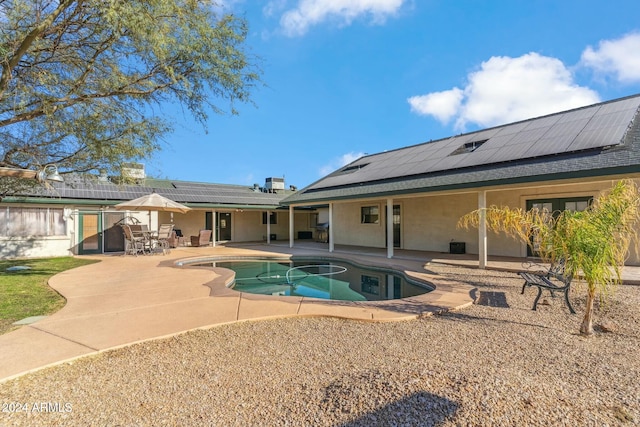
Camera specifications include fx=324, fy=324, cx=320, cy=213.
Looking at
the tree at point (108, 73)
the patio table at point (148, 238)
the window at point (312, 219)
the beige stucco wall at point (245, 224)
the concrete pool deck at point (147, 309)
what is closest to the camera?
the concrete pool deck at point (147, 309)

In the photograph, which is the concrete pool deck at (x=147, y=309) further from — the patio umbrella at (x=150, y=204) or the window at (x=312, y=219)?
the window at (x=312, y=219)

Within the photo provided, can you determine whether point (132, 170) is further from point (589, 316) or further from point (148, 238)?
point (589, 316)

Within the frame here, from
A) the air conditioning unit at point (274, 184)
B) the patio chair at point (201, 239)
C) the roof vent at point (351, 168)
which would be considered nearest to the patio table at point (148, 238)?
the patio chair at point (201, 239)

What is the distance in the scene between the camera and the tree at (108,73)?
4.87 meters

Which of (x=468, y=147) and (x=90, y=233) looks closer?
(x=468, y=147)

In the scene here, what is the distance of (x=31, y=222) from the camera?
13.6m

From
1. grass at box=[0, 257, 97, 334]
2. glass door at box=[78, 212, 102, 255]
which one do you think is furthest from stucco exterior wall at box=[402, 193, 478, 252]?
glass door at box=[78, 212, 102, 255]

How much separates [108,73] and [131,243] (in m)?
10.2

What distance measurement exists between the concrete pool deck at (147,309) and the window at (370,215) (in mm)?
7692

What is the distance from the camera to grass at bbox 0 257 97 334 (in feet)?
17.9

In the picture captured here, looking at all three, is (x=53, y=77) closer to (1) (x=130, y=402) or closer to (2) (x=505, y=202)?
(1) (x=130, y=402)

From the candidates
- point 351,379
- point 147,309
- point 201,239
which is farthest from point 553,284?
point 201,239

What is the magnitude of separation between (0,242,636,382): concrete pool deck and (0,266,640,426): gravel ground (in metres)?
0.41

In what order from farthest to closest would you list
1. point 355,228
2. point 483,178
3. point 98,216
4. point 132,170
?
point 355,228, point 98,216, point 483,178, point 132,170
